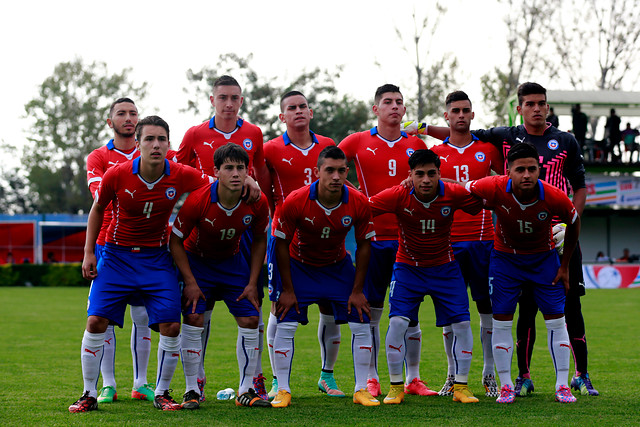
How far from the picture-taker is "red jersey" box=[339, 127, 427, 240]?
6527 mm

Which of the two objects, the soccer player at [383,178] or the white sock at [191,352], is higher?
the soccer player at [383,178]

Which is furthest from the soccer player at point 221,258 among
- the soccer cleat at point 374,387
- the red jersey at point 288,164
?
the soccer cleat at point 374,387

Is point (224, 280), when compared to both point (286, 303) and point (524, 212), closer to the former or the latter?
point (286, 303)

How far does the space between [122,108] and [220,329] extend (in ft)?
24.1

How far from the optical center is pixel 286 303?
5.87 meters

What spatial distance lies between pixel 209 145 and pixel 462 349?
2792 mm

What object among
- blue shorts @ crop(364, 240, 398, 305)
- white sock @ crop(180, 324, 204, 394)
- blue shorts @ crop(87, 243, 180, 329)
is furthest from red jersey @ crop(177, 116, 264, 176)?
white sock @ crop(180, 324, 204, 394)

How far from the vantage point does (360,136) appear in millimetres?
6746

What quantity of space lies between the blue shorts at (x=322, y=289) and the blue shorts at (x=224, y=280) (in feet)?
1.10

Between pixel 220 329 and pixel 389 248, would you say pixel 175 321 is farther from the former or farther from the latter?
pixel 220 329

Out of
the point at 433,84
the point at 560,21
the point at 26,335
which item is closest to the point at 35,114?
the point at 433,84

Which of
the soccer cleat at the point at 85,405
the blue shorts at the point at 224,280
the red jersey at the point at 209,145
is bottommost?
the soccer cleat at the point at 85,405

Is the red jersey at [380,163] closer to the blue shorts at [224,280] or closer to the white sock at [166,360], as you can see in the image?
the blue shorts at [224,280]

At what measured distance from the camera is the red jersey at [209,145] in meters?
6.50
